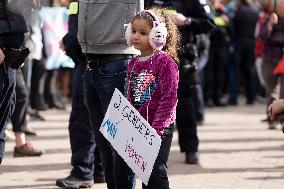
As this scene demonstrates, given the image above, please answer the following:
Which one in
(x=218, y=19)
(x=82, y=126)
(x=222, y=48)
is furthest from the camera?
(x=222, y=48)

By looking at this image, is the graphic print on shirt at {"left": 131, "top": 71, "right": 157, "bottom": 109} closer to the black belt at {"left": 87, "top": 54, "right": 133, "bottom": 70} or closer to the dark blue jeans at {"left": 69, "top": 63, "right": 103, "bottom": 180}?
the black belt at {"left": 87, "top": 54, "right": 133, "bottom": 70}

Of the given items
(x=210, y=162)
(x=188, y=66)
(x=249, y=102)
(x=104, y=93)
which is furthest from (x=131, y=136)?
(x=249, y=102)

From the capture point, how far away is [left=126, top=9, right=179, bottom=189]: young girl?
5148mm

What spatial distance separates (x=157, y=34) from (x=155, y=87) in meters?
0.32

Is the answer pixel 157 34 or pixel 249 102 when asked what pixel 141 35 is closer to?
pixel 157 34

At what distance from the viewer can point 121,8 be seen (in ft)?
18.5

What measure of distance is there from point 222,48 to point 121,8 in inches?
404

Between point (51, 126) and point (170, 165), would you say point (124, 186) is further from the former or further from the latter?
point (51, 126)

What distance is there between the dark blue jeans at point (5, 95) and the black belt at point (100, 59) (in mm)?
545

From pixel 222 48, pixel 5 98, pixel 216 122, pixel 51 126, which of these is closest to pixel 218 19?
pixel 222 48

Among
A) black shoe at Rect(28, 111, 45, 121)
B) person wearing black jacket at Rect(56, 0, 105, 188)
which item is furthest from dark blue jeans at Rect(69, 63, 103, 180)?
black shoe at Rect(28, 111, 45, 121)

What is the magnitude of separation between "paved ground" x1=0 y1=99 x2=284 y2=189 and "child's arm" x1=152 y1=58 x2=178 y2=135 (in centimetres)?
190

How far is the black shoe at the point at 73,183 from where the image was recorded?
681cm

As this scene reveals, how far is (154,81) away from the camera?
520 cm
